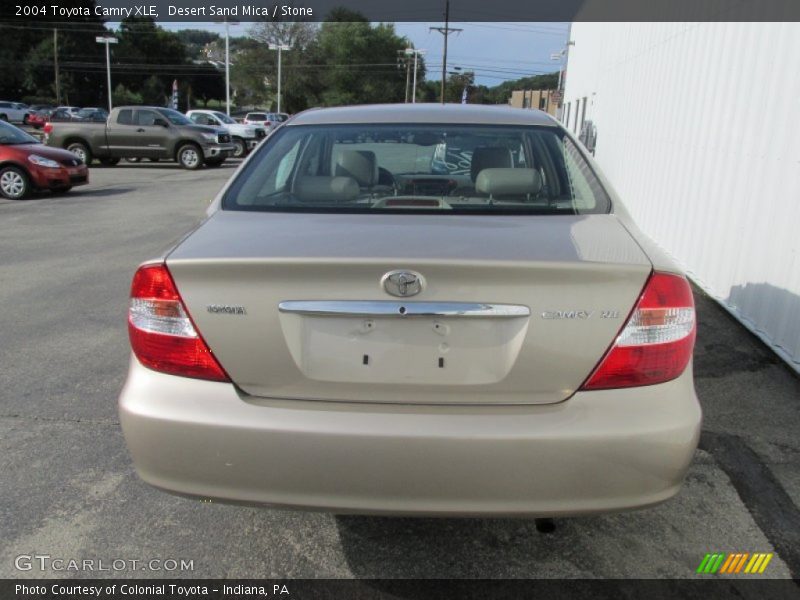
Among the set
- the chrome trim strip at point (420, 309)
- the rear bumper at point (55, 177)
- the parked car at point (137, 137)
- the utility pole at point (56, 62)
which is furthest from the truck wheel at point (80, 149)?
the utility pole at point (56, 62)

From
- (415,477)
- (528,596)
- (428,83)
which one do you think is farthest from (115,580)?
(428,83)

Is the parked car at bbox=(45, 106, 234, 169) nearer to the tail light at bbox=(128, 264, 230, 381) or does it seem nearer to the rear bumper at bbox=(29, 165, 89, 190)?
the rear bumper at bbox=(29, 165, 89, 190)

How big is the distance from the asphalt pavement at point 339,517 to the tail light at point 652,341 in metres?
0.89

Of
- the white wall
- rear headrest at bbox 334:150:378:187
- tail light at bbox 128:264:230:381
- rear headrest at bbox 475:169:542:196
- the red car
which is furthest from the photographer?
the red car

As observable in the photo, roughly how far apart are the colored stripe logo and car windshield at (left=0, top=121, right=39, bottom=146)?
45.3 ft

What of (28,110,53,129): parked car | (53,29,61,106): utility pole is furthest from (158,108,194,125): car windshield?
(53,29,61,106): utility pole

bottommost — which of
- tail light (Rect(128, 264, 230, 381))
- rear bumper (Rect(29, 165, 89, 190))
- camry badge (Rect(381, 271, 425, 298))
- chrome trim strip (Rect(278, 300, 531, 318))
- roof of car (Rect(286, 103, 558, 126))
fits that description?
rear bumper (Rect(29, 165, 89, 190))

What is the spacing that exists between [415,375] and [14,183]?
13123mm

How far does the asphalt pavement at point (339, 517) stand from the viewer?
2498mm

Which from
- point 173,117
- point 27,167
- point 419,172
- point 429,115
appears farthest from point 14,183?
point 429,115

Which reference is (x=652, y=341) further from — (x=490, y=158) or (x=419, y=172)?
(x=419, y=172)

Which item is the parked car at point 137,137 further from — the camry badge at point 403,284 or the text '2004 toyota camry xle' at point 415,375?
the camry badge at point 403,284

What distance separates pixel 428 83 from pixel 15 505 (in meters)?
113

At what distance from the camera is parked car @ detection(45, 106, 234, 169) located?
2034 cm
